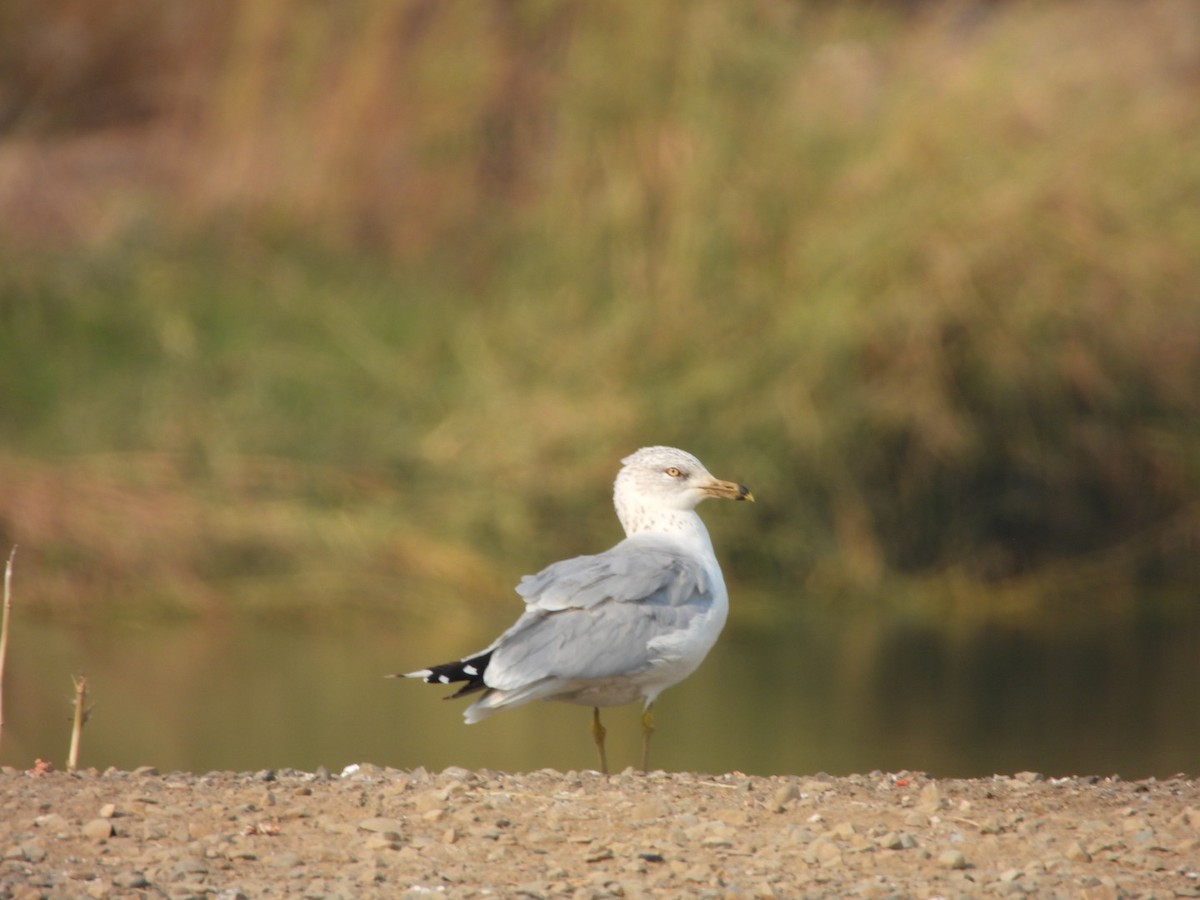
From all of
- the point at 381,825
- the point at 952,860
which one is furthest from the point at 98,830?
the point at 952,860

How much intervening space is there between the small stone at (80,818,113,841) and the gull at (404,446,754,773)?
75 centimetres

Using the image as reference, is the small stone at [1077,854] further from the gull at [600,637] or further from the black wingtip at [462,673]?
the black wingtip at [462,673]

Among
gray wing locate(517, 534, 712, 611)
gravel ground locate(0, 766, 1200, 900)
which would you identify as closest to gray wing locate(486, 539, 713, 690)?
gray wing locate(517, 534, 712, 611)

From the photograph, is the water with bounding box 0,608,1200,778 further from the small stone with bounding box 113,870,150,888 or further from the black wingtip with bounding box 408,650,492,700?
the small stone with bounding box 113,870,150,888

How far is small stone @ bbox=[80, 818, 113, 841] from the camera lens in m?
2.83

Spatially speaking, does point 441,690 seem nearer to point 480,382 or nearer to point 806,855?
point 480,382

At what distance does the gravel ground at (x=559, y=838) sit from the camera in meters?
2.68

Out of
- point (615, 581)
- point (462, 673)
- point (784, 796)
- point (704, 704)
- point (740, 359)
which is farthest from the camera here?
point (740, 359)

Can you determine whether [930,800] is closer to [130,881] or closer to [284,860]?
[284,860]

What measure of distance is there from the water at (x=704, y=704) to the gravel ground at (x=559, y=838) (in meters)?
2.18

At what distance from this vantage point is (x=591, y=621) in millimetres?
3615

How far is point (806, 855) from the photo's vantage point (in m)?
2.82

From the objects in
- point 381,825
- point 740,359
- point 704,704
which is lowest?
point 381,825

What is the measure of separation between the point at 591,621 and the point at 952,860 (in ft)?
3.32
